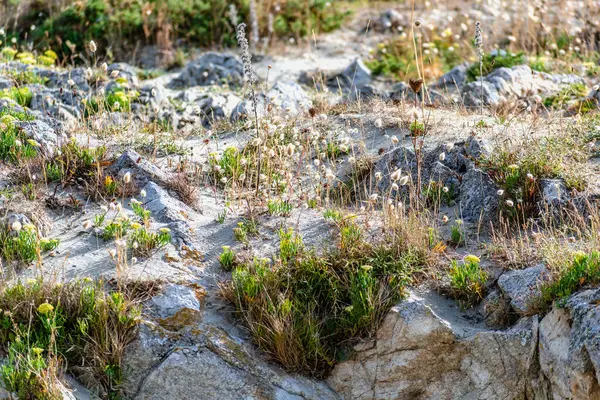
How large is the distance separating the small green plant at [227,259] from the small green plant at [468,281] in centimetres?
168

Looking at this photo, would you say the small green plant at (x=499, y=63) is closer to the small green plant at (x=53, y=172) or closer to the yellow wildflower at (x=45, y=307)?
the small green plant at (x=53, y=172)

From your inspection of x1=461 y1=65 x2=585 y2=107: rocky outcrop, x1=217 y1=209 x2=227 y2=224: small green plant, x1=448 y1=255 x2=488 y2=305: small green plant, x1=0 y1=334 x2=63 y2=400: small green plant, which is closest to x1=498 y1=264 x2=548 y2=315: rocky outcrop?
x1=448 y1=255 x2=488 y2=305: small green plant

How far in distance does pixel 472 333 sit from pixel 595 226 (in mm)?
1227

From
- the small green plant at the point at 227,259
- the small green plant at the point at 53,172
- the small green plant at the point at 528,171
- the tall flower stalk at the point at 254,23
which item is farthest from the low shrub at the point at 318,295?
the tall flower stalk at the point at 254,23

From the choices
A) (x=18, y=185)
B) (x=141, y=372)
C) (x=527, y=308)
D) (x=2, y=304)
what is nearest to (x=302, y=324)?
(x=141, y=372)

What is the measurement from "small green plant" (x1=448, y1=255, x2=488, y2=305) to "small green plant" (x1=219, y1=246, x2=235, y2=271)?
1.68m

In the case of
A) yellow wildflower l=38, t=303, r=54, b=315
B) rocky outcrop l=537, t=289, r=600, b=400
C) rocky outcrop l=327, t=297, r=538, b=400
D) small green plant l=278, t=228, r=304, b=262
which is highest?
yellow wildflower l=38, t=303, r=54, b=315

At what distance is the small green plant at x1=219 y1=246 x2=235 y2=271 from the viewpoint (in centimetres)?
648

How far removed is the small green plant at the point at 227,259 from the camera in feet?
21.2

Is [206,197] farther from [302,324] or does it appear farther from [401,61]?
[401,61]

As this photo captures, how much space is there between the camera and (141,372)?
227 inches

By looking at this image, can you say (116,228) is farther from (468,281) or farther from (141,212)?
(468,281)

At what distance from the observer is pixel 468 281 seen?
6.18 metres

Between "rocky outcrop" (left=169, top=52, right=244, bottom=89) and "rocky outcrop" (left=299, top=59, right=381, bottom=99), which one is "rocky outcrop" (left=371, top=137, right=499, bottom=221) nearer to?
"rocky outcrop" (left=299, top=59, right=381, bottom=99)
